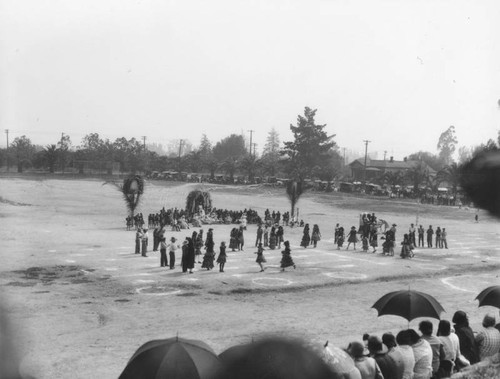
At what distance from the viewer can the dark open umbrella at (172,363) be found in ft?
18.0

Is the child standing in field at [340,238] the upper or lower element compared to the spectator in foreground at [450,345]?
lower

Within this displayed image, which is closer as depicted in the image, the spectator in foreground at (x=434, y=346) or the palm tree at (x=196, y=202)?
the spectator in foreground at (x=434, y=346)

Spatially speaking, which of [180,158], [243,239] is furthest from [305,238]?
[180,158]

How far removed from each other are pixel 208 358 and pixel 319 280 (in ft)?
40.4

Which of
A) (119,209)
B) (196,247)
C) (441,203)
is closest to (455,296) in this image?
(196,247)

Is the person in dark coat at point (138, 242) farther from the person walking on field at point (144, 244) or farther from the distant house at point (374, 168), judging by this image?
the distant house at point (374, 168)

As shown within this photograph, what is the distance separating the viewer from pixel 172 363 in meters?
5.55

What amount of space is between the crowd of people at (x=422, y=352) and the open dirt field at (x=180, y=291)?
1.07m

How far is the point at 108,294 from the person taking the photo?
48.6 ft

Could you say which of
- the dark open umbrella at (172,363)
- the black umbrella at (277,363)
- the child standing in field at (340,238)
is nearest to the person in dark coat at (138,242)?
the child standing in field at (340,238)

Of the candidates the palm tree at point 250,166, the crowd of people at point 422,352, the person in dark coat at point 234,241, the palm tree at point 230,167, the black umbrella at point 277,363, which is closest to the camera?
the black umbrella at point 277,363

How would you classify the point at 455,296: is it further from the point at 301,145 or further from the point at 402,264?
the point at 301,145

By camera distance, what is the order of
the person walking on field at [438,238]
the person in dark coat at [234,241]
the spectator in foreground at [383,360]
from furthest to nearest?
the person walking on field at [438,238]
the person in dark coat at [234,241]
the spectator in foreground at [383,360]

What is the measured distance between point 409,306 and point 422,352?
6.09 ft
